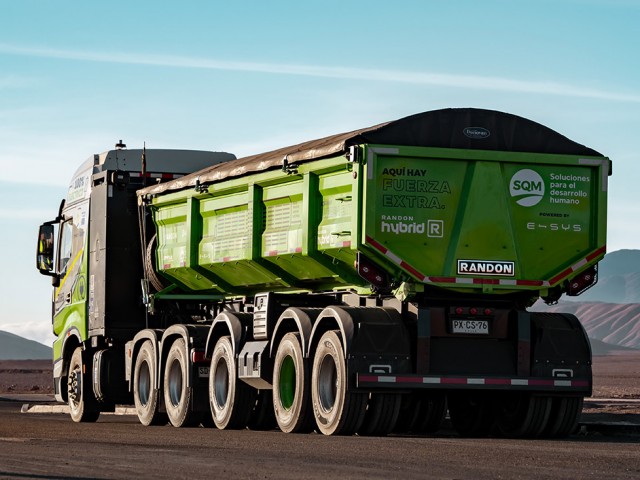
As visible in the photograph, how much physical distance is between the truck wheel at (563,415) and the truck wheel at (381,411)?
2.03m

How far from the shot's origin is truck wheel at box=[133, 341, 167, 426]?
71.4ft

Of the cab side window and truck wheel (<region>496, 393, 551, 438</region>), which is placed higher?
the cab side window

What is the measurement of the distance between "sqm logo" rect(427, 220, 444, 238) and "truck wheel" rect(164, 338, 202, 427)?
5.06m

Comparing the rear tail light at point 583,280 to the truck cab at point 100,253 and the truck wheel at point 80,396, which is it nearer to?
the truck cab at point 100,253

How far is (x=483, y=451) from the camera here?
14531 mm

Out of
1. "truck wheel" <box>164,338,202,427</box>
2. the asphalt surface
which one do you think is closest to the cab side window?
"truck wheel" <box>164,338,202,427</box>

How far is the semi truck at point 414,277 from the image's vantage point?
16.9 meters

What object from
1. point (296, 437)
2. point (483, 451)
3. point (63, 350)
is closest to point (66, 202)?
point (63, 350)

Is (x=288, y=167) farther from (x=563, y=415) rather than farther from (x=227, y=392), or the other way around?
(x=563, y=415)

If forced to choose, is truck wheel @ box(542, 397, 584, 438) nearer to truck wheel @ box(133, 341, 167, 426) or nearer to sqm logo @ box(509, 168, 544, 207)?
sqm logo @ box(509, 168, 544, 207)

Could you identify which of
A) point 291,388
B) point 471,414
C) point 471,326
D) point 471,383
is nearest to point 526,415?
point 471,383

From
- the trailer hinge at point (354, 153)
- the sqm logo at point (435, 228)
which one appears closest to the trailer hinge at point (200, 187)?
the trailer hinge at point (354, 153)

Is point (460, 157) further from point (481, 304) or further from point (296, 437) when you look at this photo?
point (296, 437)

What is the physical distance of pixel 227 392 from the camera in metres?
20.0
